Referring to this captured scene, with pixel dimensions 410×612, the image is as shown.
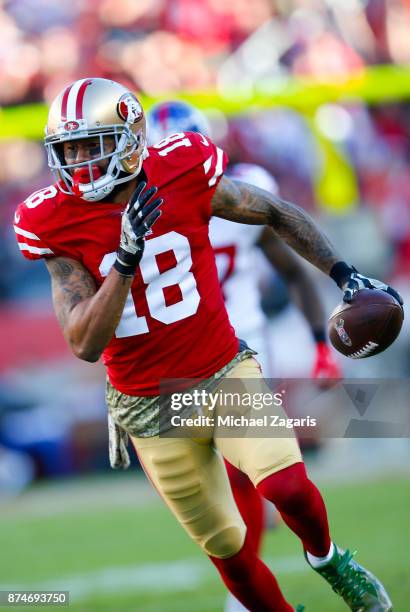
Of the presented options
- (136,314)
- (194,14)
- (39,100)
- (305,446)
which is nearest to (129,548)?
(305,446)

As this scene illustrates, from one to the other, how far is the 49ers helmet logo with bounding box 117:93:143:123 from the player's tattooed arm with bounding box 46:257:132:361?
1.58 feet

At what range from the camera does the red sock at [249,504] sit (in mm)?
4012

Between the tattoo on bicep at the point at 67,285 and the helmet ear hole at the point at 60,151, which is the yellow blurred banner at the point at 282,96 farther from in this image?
the tattoo on bicep at the point at 67,285

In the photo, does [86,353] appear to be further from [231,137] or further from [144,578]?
[231,137]

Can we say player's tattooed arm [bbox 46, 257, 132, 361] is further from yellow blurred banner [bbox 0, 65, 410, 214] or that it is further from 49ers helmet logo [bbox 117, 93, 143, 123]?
yellow blurred banner [bbox 0, 65, 410, 214]

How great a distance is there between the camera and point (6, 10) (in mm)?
8992

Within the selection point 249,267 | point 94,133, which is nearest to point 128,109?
point 94,133

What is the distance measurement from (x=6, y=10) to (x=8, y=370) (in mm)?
3135

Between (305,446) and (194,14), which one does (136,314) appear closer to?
(305,446)

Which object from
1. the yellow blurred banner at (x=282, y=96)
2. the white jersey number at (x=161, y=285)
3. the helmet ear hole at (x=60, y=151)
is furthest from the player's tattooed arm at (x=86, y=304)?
the yellow blurred banner at (x=282, y=96)

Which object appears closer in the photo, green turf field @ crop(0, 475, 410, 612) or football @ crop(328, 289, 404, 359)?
football @ crop(328, 289, 404, 359)

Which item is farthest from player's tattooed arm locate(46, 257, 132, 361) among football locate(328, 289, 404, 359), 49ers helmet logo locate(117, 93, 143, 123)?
football locate(328, 289, 404, 359)

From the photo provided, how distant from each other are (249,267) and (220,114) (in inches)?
160

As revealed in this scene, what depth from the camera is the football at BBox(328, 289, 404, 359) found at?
3.29m
